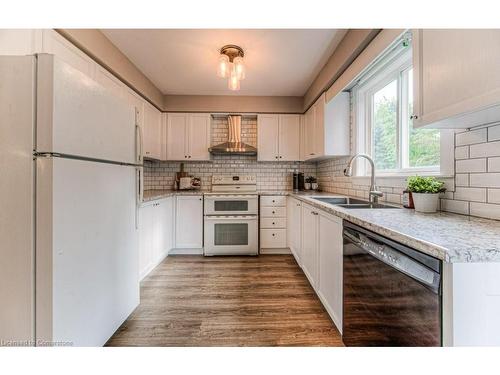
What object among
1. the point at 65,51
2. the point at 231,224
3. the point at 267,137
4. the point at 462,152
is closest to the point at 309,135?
the point at 267,137

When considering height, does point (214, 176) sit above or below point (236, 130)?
below

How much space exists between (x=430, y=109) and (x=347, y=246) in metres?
0.82

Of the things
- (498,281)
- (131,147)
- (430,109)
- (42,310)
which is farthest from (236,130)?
(498,281)

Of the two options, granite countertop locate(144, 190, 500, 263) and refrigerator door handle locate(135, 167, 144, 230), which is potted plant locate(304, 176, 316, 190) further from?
refrigerator door handle locate(135, 167, 144, 230)

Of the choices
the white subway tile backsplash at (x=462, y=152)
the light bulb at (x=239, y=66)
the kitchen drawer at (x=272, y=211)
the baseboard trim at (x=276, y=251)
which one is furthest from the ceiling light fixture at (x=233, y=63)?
the baseboard trim at (x=276, y=251)

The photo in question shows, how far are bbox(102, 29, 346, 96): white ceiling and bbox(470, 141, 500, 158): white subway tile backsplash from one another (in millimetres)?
1502

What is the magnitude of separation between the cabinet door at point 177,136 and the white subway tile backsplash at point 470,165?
327 centimetres

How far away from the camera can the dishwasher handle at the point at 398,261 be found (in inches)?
27.9

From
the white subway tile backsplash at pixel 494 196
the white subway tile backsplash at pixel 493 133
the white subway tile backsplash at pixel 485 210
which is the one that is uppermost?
the white subway tile backsplash at pixel 493 133

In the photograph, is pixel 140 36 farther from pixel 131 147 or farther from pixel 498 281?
pixel 498 281

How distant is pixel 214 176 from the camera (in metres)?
3.83

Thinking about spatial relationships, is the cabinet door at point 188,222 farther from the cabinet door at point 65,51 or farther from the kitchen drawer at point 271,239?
the cabinet door at point 65,51

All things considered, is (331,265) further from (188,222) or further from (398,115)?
(188,222)

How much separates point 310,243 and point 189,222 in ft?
6.02
